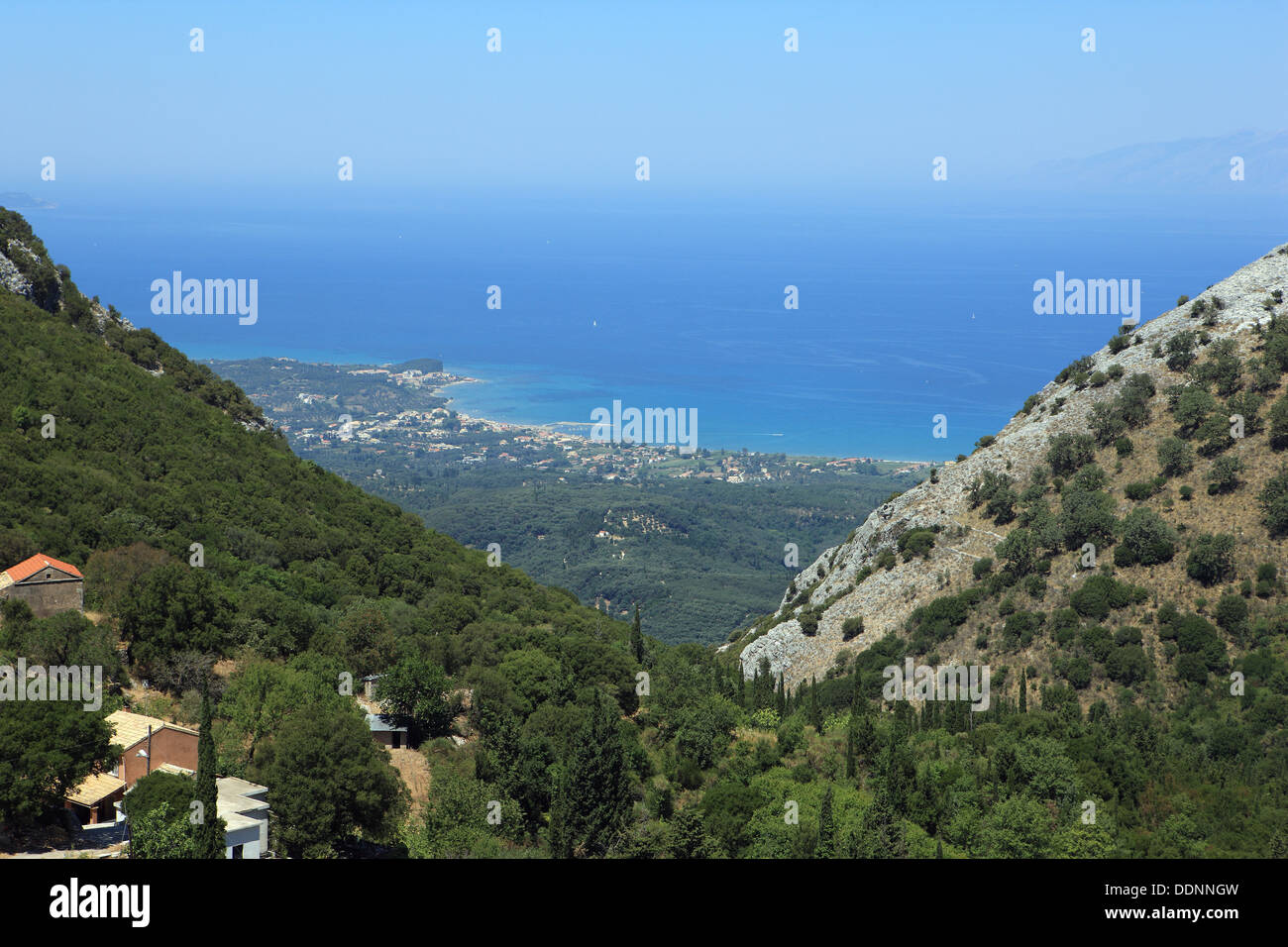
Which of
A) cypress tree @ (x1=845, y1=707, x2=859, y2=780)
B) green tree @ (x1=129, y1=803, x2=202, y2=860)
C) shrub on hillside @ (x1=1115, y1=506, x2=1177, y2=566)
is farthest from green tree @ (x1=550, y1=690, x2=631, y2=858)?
shrub on hillside @ (x1=1115, y1=506, x2=1177, y2=566)

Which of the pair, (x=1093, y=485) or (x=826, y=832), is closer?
(x=826, y=832)

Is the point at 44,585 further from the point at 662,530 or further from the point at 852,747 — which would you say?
the point at 662,530

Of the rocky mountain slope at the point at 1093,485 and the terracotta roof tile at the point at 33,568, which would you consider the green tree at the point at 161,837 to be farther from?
the rocky mountain slope at the point at 1093,485

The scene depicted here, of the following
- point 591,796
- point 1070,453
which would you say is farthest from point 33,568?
point 1070,453

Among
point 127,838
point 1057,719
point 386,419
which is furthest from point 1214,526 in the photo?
point 386,419

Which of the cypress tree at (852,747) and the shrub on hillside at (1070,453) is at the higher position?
the shrub on hillside at (1070,453)

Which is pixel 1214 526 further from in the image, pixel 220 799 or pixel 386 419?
pixel 386 419

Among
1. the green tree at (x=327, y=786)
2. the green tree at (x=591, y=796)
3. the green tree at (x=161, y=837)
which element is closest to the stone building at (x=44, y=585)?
the green tree at (x=327, y=786)
